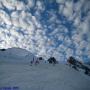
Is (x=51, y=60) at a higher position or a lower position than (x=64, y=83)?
higher

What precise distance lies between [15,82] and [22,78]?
2.40 metres

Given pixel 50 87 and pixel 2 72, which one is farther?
pixel 2 72

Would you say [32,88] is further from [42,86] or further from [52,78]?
[52,78]

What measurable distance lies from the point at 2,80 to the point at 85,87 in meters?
12.0

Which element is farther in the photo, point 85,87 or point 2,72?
point 2,72

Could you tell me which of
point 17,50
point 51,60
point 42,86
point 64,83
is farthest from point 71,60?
point 42,86

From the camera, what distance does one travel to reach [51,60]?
47.2m

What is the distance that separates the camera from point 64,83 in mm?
26031

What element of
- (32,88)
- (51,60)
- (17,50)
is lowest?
(32,88)

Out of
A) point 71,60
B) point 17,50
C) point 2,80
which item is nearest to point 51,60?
point 71,60

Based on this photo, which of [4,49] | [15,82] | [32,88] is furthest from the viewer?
[4,49]

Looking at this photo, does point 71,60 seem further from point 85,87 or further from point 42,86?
point 42,86

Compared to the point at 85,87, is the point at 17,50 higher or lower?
higher

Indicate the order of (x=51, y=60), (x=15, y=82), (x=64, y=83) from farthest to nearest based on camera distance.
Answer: (x=51, y=60) < (x=64, y=83) < (x=15, y=82)
